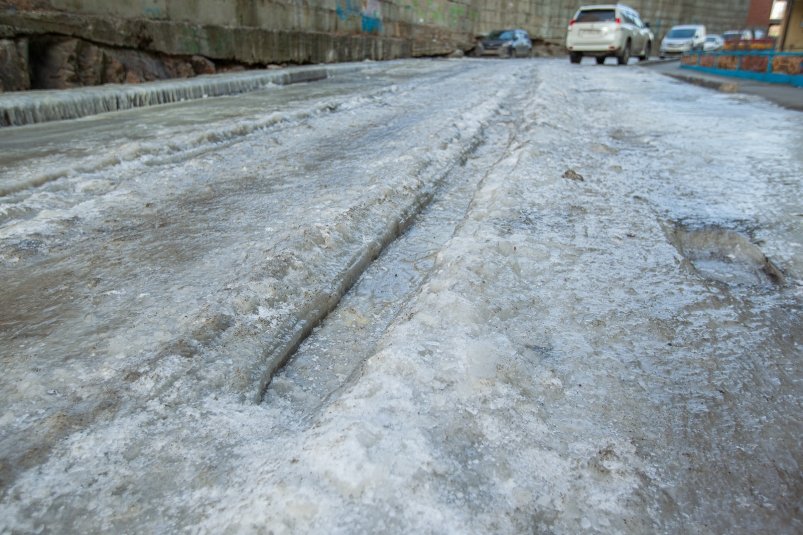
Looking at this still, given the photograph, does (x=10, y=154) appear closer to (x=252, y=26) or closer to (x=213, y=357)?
(x=213, y=357)

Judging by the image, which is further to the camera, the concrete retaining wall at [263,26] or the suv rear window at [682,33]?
the suv rear window at [682,33]

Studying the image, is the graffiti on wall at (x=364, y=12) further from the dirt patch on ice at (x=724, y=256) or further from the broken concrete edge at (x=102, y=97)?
the dirt patch on ice at (x=724, y=256)

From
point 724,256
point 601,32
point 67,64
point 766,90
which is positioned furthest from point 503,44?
point 724,256

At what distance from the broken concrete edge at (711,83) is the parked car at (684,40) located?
1075 cm

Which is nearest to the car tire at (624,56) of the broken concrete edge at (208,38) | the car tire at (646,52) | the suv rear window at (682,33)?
the car tire at (646,52)

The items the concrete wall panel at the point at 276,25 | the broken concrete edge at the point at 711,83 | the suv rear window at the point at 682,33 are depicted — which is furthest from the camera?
the suv rear window at the point at 682,33

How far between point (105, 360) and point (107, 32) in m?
6.75

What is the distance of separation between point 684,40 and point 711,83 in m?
13.7

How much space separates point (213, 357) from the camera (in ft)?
4.62

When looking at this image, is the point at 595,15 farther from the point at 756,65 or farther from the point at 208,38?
the point at 208,38

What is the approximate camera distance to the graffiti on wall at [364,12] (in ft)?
41.8

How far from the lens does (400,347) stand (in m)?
1.39

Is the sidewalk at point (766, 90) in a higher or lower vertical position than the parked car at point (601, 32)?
lower

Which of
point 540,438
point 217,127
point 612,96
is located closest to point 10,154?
point 217,127
